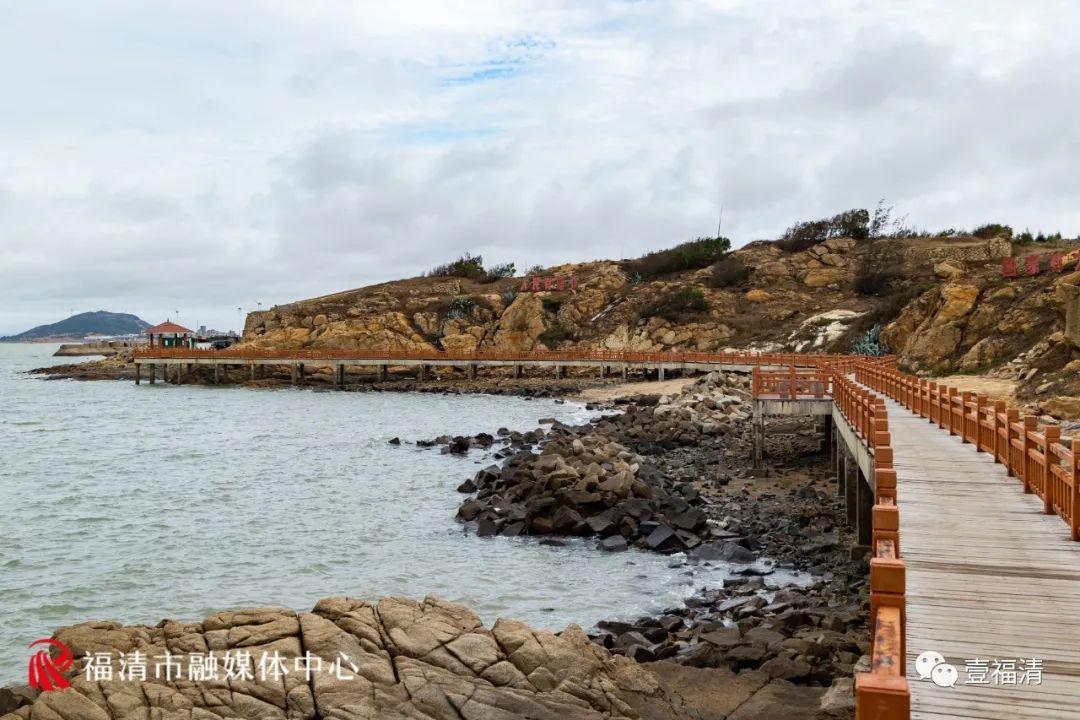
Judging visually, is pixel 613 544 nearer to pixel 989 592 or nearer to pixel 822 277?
pixel 989 592

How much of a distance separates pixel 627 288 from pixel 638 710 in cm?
7744

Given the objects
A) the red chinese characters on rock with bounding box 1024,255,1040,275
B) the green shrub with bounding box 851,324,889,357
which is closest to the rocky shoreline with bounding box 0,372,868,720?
the green shrub with bounding box 851,324,889,357

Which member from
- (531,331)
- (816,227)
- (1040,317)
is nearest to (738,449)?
(1040,317)

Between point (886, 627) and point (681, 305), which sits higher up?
point (681, 305)

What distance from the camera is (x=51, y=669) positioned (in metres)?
9.32

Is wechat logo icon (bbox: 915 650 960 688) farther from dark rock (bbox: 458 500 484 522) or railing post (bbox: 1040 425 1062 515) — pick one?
dark rock (bbox: 458 500 484 522)

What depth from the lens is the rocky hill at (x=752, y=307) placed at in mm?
44875

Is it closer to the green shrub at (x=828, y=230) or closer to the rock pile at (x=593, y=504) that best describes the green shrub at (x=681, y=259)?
the green shrub at (x=828, y=230)

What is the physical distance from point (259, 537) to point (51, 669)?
39.2 ft

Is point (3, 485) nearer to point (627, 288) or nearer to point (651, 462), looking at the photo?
point (651, 462)

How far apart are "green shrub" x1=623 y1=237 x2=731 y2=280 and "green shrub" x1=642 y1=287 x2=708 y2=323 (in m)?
11.5

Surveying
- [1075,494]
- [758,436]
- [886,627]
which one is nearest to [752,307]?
[758,436]

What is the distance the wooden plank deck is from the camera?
237 inches

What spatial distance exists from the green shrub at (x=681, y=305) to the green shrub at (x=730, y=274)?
3.49m
